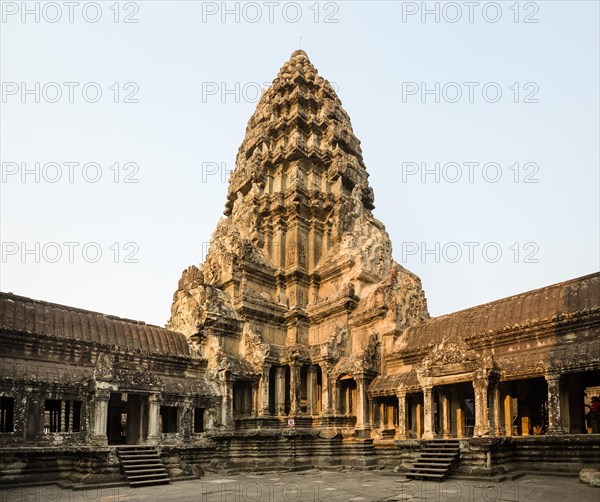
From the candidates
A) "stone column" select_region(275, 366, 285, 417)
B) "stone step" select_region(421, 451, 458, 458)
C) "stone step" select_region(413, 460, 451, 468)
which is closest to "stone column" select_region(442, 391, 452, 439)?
"stone step" select_region(421, 451, 458, 458)

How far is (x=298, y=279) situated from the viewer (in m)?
27.3

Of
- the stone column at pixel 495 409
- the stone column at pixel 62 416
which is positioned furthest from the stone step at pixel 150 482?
the stone column at pixel 495 409

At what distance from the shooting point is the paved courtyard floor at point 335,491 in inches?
476

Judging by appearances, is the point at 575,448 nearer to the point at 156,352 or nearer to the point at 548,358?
the point at 548,358

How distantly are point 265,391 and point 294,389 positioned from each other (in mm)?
1387

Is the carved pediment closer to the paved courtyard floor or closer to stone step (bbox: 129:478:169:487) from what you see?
the paved courtyard floor

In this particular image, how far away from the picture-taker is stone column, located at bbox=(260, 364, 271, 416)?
22531 mm

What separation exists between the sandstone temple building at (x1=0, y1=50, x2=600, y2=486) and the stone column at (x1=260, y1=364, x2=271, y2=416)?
0.09 meters

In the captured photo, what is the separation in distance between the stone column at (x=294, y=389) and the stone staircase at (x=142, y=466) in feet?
24.5

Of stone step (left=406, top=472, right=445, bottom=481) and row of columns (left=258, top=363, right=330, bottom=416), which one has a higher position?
row of columns (left=258, top=363, right=330, bottom=416)

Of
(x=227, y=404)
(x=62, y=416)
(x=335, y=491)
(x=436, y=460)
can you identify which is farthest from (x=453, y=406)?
(x=62, y=416)

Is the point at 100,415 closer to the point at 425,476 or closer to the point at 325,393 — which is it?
the point at 325,393

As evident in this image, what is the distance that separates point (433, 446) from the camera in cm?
1662

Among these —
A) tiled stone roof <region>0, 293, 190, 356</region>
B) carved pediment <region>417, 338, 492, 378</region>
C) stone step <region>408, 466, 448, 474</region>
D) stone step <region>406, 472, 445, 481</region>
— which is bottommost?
stone step <region>406, 472, 445, 481</region>
